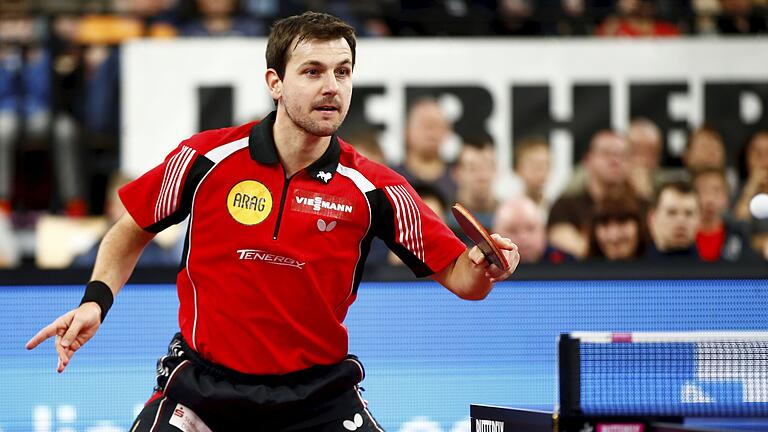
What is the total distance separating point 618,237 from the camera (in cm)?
772

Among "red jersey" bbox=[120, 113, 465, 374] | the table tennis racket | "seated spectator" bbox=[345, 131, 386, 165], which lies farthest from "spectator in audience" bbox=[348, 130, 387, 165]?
the table tennis racket

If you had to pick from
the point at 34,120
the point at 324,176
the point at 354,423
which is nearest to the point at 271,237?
the point at 324,176

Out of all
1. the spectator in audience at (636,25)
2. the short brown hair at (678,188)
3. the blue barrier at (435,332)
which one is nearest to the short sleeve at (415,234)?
the blue barrier at (435,332)

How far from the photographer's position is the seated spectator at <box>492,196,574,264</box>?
25.6ft

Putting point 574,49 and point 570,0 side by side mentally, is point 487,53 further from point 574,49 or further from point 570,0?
point 570,0

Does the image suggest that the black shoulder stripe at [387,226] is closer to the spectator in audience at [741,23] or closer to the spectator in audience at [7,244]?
the spectator in audience at [7,244]

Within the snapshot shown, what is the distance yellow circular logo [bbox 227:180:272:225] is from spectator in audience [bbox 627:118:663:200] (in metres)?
5.02

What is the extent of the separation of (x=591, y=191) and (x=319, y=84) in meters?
4.75

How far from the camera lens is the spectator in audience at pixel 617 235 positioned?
764cm

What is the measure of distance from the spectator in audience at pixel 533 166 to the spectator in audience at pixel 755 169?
1378 millimetres

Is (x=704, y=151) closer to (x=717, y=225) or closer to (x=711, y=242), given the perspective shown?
(x=717, y=225)

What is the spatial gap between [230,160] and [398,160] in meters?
4.45

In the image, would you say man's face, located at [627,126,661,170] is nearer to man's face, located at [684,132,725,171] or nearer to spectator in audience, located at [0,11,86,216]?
man's face, located at [684,132,725,171]

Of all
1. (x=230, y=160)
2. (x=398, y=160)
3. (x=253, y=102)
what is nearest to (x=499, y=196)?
(x=398, y=160)
